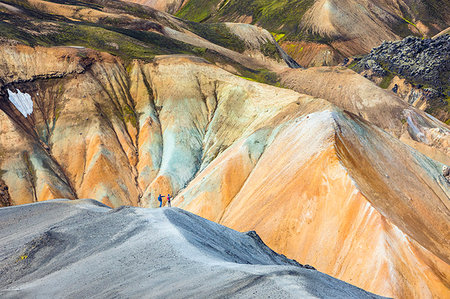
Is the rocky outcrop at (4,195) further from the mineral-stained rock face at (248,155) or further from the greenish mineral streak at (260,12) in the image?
the greenish mineral streak at (260,12)

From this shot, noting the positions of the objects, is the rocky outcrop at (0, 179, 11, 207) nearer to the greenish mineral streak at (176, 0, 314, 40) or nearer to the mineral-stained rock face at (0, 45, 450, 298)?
the mineral-stained rock face at (0, 45, 450, 298)

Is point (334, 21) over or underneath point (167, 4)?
underneath

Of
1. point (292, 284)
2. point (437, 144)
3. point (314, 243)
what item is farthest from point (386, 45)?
point (292, 284)

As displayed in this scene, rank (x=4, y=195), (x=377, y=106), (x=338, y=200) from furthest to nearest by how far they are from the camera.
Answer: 1. (x=377, y=106)
2. (x=4, y=195)
3. (x=338, y=200)

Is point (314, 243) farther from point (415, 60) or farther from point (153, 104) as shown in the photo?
point (415, 60)

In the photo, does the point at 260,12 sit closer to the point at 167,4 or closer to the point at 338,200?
the point at 167,4

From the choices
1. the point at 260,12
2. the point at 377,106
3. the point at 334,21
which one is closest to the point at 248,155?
the point at 377,106

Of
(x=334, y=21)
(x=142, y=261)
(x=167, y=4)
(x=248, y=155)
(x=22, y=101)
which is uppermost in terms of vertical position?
(x=167, y=4)

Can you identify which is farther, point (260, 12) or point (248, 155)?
point (260, 12)
